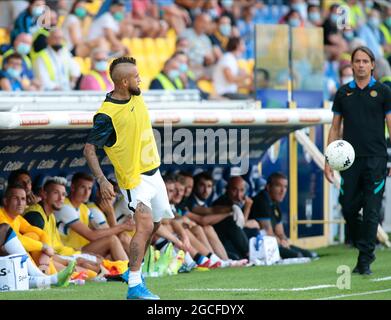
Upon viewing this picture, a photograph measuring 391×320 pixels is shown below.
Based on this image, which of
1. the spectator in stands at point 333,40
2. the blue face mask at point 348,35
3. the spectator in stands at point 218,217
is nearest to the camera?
the spectator in stands at point 218,217

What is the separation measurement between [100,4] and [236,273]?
772cm

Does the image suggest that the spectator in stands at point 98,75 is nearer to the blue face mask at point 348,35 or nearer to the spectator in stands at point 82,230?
the spectator in stands at point 82,230

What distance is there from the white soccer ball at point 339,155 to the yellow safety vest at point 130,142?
6.21 ft

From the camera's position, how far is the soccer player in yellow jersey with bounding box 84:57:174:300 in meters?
9.92

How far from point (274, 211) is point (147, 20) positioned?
6109 millimetres

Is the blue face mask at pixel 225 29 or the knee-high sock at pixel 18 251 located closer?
the knee-high sock at pixel 18 251

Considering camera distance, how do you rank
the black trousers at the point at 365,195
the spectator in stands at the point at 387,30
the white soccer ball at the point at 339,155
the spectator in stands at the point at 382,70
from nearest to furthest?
1. the white soccer ball at the point at 339,155
2. the black trousers at the point at 365,195
3. the spectator in stands at the point at 382,70
4. the spectator in stands at the point at 387,30

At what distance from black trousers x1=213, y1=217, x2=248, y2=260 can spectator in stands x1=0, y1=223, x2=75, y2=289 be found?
3.22 metres

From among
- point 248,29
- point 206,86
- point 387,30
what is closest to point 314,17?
point 248,29

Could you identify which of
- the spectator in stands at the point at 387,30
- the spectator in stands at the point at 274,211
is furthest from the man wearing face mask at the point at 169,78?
the spectator in stands at the point at 387,30

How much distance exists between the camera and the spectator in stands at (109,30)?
62.0ft

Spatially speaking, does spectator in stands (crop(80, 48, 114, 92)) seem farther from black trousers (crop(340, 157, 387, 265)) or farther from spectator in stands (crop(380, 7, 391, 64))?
spectator in stands (crop(380, 7, 391, 64))

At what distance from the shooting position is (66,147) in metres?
13.2

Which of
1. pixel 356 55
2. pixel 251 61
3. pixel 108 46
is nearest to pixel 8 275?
pixel 356 55
